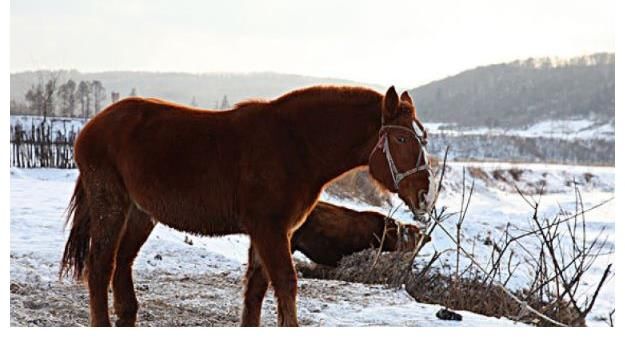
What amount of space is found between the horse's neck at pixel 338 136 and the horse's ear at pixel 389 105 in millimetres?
117

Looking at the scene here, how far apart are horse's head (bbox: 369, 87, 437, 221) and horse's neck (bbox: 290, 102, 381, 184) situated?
14 centimetres

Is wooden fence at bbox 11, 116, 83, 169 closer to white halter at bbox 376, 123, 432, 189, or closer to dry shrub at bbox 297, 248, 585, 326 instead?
dry shrub at bbox 297, 248, 585, 326

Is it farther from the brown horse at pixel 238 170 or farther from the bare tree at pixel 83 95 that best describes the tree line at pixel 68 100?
the brown horse at pixel 238 170

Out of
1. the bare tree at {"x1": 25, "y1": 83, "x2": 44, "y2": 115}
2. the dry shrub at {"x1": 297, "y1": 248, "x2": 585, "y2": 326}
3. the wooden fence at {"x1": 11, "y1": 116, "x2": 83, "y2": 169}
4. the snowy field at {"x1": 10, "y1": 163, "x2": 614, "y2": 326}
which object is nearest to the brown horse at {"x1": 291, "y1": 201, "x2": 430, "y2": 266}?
the dry shrub at {"x1": 297, "y1": 248, "x2": 585, "y2": 326}

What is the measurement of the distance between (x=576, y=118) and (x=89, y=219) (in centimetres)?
4609

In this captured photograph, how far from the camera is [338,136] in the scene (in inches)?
184

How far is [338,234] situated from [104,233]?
482 centimetres

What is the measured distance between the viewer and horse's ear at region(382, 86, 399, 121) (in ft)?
14.7

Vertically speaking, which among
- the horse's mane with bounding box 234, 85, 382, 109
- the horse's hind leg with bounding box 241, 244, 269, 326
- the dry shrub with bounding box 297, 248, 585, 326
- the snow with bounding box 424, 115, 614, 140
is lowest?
the dry shrub with bounding box 297, 248, 585, 326

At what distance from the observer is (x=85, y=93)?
14.1 meters

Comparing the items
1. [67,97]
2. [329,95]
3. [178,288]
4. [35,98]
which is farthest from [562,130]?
[329,95]
